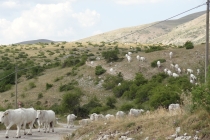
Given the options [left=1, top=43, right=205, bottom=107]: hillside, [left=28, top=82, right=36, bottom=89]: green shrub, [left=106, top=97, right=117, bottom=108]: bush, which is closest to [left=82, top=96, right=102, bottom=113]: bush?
[left=106, top=97, right=117, bottom=108]: bush

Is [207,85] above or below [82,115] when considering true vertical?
above

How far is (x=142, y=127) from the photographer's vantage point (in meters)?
14.6

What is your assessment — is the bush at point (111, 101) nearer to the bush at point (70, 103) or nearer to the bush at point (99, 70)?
the bush at point (70, 103)

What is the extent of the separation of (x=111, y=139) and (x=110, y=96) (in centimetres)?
4482

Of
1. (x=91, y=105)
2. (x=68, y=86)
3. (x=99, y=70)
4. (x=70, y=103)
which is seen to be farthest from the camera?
(x=99, y=70)

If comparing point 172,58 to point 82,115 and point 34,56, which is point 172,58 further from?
point 34,56

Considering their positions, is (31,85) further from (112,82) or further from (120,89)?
(120,89)

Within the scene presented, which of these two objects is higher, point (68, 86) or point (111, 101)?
point (68, 86)

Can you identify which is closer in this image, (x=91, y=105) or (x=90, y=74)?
(x=91, y=105)

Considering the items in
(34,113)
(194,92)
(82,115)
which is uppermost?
(194,92)

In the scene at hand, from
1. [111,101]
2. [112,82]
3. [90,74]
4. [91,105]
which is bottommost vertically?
[91,105]

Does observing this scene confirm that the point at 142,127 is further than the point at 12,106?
No

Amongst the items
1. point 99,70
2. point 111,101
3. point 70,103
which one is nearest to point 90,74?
point 99,70

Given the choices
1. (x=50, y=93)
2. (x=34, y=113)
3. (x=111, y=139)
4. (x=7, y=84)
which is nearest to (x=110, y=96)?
(x=50, y=93)
